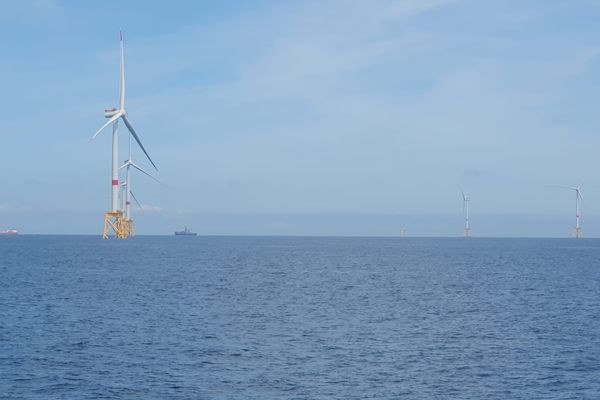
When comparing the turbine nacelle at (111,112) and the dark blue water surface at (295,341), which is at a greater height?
the turbine nacelle at (111,112)

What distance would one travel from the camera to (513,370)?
147 ft

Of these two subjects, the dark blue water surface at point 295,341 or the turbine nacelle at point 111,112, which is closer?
the dark blue water surface at point 295,341

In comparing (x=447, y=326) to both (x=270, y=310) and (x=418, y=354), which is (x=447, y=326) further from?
(x=270, y=310)

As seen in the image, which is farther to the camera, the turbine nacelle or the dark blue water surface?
the turbine nacelle

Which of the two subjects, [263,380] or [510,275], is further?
[510,275]

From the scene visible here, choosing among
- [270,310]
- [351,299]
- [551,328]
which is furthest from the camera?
[351,299]

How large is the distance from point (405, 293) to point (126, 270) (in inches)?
2151

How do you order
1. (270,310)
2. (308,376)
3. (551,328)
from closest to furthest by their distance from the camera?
(308,376)
(551,328)
(270,310)

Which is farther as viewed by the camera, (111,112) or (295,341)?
(111,112)

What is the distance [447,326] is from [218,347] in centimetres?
1995

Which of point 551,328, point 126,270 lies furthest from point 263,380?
point 126,270

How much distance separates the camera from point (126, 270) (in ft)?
413

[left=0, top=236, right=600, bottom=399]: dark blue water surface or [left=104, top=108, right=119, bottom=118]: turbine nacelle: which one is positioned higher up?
[left=104, top=108, right=119, bottom=118]: turbine nacelle

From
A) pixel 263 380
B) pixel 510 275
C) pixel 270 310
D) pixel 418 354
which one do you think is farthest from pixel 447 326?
pixel 510 275
